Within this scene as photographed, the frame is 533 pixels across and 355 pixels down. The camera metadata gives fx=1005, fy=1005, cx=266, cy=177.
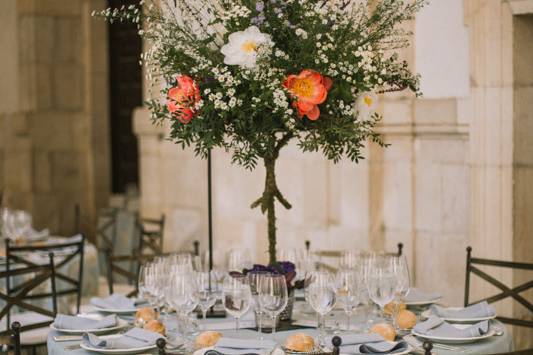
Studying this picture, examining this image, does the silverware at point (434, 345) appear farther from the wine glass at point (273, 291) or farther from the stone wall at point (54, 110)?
the stone wall at point (54, 110)

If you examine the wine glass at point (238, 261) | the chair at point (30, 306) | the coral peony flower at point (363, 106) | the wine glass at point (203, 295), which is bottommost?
the chair at point (30, 306)

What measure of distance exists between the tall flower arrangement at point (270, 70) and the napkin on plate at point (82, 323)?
2.63 feet

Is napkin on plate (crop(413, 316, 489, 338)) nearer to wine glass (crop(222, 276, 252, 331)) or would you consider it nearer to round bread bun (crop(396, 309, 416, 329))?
round bread bun (crop(396, 309, 416, 329))

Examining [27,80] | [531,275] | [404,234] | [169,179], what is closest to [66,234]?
[27,80]

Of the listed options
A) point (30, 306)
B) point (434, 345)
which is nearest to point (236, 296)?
point (434, 345)

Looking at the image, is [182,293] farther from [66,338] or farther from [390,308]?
[390,308]

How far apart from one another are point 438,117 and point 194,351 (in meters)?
3.04

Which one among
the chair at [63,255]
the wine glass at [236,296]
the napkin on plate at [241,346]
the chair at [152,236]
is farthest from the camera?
the chair at [152,236]

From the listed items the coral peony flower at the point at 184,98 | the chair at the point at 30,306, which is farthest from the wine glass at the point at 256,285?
the chair at the point at 30,306

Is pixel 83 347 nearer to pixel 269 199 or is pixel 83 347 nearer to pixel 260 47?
pixel 269 199

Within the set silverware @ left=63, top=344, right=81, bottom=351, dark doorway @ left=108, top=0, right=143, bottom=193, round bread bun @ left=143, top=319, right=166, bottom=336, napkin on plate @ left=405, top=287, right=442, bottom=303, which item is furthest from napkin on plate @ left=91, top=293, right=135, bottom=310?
dark doorway @ left=108, top=0, right=143, bottom=193

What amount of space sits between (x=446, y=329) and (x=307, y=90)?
1.04m

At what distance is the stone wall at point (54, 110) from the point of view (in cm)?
1107

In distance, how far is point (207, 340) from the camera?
12.0ft
